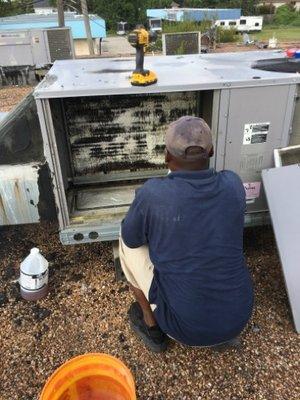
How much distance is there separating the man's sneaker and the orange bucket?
0.34 metres

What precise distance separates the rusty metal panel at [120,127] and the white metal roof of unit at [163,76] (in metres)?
0.25

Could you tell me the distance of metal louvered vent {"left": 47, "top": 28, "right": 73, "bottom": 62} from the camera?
10602 mm

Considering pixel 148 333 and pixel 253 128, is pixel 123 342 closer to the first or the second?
pixel 148 333

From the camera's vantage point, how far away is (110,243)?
3.38 m

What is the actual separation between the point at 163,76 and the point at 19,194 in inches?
54.1

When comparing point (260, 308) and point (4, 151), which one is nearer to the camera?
point (260, 308)

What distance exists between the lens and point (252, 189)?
2.92 m

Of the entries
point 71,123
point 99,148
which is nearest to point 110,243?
point 99,148

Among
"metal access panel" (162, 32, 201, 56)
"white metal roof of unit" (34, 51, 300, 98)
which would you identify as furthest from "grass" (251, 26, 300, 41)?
"white metal roof of unit" (34, 51, 300, 98)

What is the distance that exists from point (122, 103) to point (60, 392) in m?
2.17

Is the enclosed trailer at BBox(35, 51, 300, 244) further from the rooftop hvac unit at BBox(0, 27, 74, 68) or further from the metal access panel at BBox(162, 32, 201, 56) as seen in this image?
the rooftop hvac unit at BBox(0, 27, 74, 68)

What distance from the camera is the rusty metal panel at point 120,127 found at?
10.2ft

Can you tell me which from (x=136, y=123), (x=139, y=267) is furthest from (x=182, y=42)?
(x=139, y=267)

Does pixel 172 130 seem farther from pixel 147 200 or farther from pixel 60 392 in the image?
pixel 60 392
